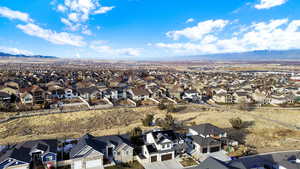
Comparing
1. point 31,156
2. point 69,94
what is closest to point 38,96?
point 69,94

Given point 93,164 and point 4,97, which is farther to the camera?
point 4,97

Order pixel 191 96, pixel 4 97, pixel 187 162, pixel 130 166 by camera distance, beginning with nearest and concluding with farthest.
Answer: pixel 130 166 < pixel 187 162 < pixel 4 97 < pixel 191 96

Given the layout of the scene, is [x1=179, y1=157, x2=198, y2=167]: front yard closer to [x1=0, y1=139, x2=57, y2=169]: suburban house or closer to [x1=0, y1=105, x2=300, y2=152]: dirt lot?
[x1=0, y1=105, x2=300, y2=152]: dirt lot

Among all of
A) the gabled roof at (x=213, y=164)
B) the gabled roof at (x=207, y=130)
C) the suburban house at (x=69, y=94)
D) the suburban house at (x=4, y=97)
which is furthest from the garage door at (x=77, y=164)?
the suburban house at (x=4, y=97)

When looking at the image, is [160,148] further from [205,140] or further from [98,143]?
[98,143]

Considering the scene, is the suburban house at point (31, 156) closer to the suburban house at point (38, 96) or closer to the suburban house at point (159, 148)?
the suburban house at point (159, 148)

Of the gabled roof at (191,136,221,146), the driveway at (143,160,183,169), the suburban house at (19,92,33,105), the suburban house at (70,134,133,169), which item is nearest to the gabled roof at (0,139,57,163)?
the suburban house at (70,134,133,169)
